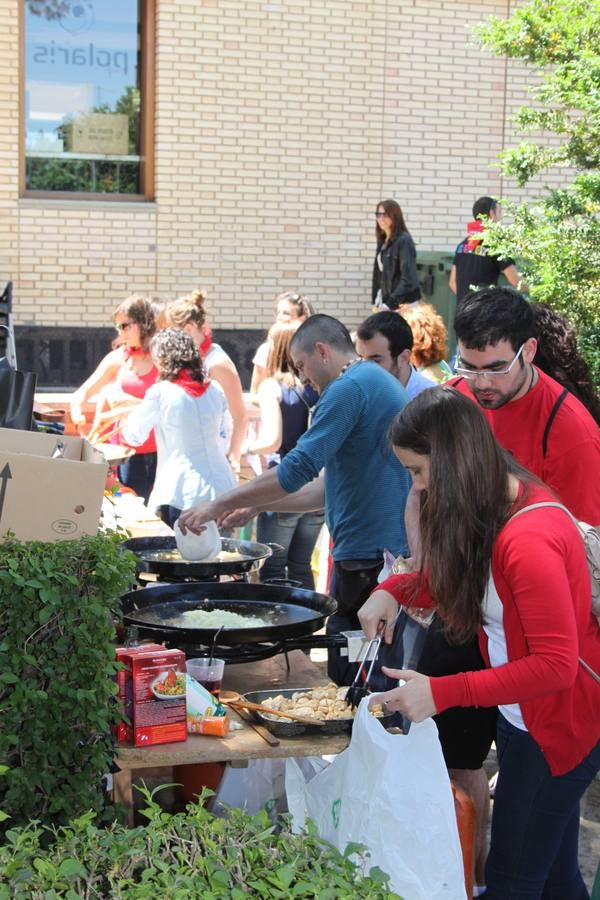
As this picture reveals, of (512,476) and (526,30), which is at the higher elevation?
(526,30)

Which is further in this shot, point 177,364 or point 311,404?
point 311,404

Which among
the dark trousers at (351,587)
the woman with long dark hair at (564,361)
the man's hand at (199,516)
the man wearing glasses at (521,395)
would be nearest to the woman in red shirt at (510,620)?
the man wearing glasses at (521,395)

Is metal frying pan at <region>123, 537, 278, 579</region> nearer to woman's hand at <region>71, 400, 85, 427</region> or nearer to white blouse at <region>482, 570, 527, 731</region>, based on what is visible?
white blouse at <region>482, 570, 527, 731</region>

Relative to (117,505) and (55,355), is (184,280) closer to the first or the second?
(55,355)

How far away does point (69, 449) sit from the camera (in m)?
3.43

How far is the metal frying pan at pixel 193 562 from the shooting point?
→ 4.38 meters

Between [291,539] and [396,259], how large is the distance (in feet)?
17.4

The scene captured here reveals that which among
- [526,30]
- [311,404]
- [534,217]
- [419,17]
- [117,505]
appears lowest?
[117,505]

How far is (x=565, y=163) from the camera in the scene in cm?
782

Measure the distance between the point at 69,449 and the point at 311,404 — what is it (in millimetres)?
3531

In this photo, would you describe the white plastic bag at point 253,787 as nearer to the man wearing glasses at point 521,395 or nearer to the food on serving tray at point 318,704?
the food on serving tray at point 318,704

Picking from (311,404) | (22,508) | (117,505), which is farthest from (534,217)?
(22,508)

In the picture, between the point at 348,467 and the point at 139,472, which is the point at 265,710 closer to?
the point at 348,467

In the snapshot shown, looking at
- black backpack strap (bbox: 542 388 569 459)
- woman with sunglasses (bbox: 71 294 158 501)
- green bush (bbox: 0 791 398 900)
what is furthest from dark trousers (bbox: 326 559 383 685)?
woman with sunglasses (bbox: 71 294 158 501)
